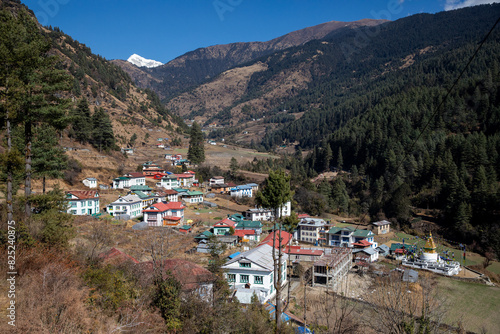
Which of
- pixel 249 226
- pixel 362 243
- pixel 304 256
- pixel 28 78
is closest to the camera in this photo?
pixel 28 78

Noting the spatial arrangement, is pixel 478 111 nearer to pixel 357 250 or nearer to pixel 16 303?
pixel 357 250

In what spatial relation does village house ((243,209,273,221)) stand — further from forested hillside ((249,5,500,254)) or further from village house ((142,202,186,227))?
forested hillside ((249,5,500,254))

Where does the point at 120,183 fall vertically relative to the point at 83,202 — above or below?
above

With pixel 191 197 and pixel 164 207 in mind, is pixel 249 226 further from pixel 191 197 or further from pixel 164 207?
pixel 191 197

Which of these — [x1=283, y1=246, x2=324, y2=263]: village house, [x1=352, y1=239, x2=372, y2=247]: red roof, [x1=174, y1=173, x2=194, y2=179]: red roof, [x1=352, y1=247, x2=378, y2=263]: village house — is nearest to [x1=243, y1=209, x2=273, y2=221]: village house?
[x1=352, y1=239, x2=372, y2=247]: red roof

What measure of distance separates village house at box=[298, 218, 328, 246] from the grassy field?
11.7 metres

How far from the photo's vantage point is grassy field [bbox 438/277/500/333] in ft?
57.5

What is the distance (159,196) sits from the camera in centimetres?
3634

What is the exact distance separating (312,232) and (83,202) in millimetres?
22246

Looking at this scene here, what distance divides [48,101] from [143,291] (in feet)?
19.9

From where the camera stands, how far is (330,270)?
22703 millimetres

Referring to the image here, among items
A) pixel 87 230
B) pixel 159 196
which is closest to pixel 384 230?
pixel 159 196

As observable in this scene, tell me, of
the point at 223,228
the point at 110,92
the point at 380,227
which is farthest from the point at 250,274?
the point at 110,92

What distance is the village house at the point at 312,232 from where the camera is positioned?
3403 centimetres
